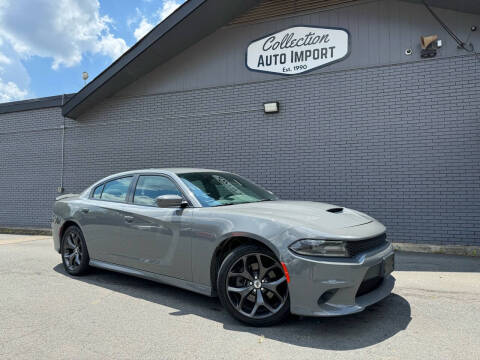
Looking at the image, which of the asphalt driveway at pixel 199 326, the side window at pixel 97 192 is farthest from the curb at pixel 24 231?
the side window at pixel 97 192

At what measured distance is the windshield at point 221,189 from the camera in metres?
3.97

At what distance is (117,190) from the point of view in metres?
4.76

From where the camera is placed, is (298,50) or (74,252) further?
(298,50)

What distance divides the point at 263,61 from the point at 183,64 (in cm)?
217

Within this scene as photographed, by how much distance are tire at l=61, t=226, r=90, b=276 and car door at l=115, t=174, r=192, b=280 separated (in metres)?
0.93

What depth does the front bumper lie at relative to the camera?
2.90m

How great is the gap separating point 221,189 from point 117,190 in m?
1.46

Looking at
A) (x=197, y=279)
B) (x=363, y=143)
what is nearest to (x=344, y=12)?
(x=363, y=143)

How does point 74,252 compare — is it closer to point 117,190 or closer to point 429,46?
point 117,190

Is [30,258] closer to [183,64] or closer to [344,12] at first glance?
[183,64]

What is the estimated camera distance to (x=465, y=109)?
22.1 feet

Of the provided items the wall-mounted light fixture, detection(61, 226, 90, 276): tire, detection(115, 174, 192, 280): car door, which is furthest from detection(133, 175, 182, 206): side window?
the wall-mounted light fixture

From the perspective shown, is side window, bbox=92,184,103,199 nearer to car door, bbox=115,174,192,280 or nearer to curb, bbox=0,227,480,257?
car door, bbox=115,174,192,280

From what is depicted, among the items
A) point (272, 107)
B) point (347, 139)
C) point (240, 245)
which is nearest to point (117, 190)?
point (240, 245)
